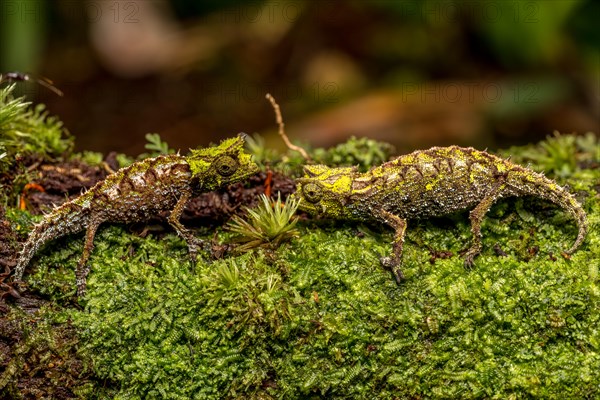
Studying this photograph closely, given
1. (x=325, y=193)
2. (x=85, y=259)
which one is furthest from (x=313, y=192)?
(x=85, y=259)

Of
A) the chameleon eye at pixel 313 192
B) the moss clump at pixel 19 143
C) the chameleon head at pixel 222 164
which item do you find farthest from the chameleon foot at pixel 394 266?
the moss clump at pixel 19 143

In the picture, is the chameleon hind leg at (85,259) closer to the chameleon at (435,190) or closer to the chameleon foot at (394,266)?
the chameleon at (435,190)

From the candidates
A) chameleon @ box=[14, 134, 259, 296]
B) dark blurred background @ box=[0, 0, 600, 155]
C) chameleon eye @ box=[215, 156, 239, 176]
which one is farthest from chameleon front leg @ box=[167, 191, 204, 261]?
dark blurred background @ box=[0, 0, 600, 155]

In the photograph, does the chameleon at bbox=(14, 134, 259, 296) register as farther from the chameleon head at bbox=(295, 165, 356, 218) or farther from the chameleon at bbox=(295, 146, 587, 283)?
the chameleon at bbox=(295, 146, 587, 283)

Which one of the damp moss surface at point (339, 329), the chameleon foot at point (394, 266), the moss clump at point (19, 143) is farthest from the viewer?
the moss clump at point (19, 143)

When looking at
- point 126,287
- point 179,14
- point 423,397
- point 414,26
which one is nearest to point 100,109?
point 179,14

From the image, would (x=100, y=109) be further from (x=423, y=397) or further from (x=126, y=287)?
(x=423, y=397)
